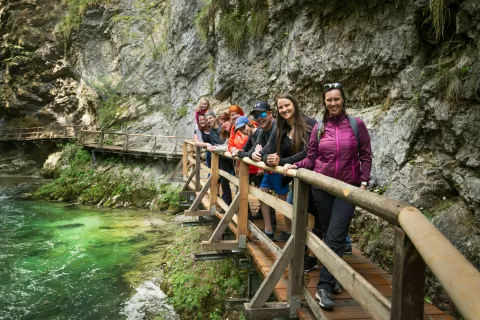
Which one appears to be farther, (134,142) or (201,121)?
(134,142)

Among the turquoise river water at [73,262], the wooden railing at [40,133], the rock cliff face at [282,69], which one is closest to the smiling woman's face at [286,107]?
the rock cliff face at [282,69]

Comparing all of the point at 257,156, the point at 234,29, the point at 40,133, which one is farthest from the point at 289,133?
the point at 40,133

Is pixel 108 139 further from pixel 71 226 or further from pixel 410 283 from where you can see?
pixel 410 283

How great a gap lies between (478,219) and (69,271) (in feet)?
33.7

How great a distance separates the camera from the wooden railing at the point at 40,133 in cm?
2762

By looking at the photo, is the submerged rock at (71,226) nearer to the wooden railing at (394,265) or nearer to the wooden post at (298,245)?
the wooden railing at (394,265)

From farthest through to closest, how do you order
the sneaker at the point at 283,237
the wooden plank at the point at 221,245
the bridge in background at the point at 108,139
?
the bridge in background at the point at 108,139 → the wooden plank at the point at 221,245 → the sneaker at the point at 283,237

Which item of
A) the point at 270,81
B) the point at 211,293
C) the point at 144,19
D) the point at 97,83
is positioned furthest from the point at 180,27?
the point at 211,293

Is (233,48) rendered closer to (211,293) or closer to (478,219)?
(211,293)

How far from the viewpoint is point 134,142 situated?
22.7 m

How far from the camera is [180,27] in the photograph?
2220cm

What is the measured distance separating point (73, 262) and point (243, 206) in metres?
8.52

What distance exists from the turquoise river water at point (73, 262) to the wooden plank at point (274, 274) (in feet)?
18.5

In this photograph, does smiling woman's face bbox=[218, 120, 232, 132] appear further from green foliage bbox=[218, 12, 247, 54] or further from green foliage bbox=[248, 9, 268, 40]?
green foliage bbox=[218, 12, 247, 54]
